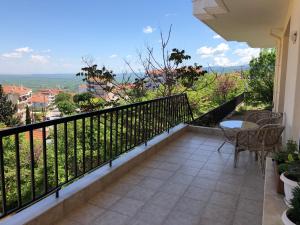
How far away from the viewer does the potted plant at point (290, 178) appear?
1.83m

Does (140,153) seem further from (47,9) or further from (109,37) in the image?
(47,9)

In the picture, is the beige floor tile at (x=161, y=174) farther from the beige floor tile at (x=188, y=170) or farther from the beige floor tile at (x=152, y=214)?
the beige floor tile at (x=152, y=214)

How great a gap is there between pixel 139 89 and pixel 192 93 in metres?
2.15

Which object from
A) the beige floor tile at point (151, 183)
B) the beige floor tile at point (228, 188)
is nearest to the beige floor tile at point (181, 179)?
the beige floor tile at point (151, 183)

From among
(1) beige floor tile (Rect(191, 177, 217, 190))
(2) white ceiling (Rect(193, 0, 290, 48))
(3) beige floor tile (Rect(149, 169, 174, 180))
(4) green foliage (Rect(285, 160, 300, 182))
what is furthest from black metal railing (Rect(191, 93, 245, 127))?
(4) green foliage (Rect(285, 160, 300, 182))

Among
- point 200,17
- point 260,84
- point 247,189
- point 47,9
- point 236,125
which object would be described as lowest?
point 247,189

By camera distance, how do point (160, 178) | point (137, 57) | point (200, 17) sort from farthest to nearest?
1. point (137, 57)
2. point (200, 17)
3. point (160, 178)

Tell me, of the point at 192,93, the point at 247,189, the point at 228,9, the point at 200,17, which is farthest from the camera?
the point at 192,93

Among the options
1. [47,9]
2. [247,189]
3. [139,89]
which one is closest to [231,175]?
[247,189]

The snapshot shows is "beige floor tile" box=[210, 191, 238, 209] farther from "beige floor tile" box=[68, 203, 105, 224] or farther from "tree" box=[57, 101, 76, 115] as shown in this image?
"tree" box=[57, 101, 76, 115]

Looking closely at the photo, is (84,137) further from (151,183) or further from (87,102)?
(87,102)

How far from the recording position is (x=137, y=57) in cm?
862

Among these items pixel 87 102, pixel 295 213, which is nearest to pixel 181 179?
pixel 295 213

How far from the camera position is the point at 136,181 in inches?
120
